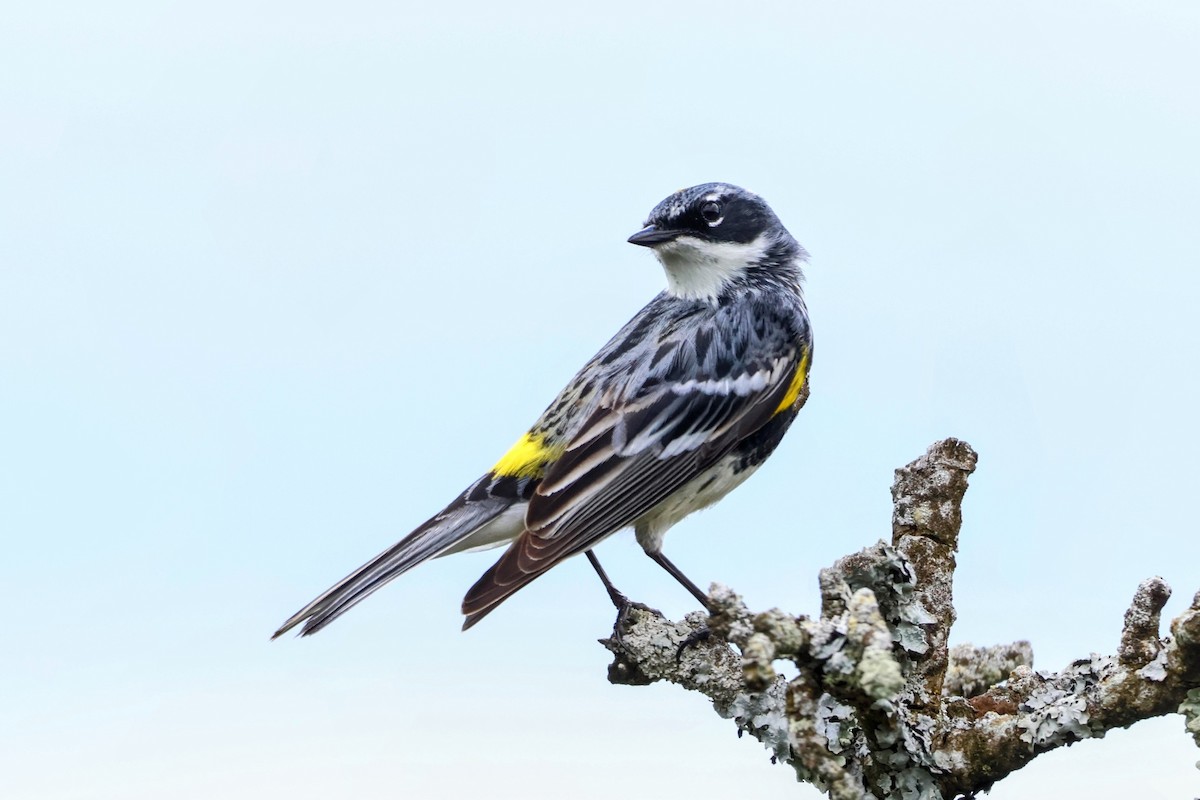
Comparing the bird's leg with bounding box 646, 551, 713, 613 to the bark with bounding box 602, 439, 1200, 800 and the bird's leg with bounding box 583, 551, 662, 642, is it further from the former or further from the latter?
the bark with bounding box 602, 439, 1200, 800

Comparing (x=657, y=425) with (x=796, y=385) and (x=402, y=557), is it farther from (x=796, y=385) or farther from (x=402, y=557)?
(x=402, y=557)

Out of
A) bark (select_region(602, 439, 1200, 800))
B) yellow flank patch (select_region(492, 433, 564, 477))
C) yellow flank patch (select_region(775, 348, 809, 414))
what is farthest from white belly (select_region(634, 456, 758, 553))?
bark (select_region(602, 439, 1200, 800))

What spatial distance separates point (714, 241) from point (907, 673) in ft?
9.83

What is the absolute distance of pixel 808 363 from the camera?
7016 millimetres

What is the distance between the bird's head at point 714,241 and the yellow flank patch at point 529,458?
3.71 ft

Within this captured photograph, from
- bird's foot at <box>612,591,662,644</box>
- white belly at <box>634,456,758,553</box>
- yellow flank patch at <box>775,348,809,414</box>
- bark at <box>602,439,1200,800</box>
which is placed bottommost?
bark at <box>602,439,1200,800</box>

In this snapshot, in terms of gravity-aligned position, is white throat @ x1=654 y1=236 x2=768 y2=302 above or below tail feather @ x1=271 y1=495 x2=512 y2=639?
above

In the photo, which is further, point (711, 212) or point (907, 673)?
point (711, 212)

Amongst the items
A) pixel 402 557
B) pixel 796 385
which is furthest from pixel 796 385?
pixel 402 557

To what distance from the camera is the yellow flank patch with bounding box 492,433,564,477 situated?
6.47 metres

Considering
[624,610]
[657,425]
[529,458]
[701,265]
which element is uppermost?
[701,265]

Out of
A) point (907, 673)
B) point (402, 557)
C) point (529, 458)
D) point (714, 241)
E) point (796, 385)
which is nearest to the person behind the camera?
point (907, 673)

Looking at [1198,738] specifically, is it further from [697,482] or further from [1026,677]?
[697,482]

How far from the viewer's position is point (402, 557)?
6.14 meters
